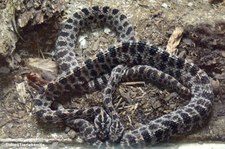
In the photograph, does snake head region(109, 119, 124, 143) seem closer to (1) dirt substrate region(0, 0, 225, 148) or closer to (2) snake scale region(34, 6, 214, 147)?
(2) snake scale region(34, 6, 214, 147)

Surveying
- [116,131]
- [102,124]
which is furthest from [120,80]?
[116,131]

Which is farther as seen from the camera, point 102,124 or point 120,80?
point 120,80

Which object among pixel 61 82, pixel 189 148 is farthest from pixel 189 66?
pixel 61 82

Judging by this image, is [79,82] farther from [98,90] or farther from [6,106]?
[6,106]

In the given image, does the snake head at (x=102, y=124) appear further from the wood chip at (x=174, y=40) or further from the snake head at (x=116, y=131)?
the wood chip at (x=174, y=40)

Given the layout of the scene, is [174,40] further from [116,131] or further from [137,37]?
[116,131]

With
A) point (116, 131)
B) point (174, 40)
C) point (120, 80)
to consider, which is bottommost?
point (116, 131)

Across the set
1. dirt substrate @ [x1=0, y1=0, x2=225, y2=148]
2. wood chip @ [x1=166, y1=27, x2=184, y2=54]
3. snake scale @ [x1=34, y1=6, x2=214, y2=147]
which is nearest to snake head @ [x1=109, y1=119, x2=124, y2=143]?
snake scale @ [x1=34, y1=6, x2=214, y2=147]
